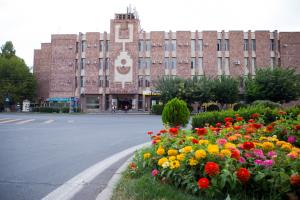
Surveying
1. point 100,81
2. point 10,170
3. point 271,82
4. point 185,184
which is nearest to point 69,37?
point 100,81

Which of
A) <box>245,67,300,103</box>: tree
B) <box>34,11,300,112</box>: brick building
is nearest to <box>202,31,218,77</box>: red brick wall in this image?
<box>34,11,300,112</box>: brick building

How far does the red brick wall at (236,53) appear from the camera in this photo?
135 feet

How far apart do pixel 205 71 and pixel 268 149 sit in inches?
1566

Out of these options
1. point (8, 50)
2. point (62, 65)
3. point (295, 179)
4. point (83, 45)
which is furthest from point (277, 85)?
point (8, 50)

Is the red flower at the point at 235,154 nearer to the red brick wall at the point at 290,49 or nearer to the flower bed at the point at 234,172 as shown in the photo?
the flower bed at the point at 234,172

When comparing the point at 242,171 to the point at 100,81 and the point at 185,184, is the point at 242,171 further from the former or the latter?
the point at 100,81

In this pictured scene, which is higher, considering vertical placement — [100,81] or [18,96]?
[100,81]

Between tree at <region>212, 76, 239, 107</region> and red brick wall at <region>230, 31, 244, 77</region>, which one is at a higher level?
red brick wall at <region>230, 31, 244, 77</region>

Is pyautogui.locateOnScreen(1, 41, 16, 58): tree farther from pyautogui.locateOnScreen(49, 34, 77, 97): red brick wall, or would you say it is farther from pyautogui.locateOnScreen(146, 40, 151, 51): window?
pyautogui.locateOnScreen(146, 40, 151, 51): window

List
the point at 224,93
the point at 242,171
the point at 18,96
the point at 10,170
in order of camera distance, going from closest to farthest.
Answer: the point at 242,171, the point at 10,170, the point at 224,93, the point at 18,96

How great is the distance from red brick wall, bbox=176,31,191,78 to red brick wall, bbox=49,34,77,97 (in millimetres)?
20924

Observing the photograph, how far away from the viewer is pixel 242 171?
253 cm

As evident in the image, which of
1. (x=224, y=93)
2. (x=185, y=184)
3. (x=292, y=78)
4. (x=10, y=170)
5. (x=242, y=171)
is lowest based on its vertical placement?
(x=10, y=170)

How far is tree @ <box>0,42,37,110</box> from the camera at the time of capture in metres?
44.7
